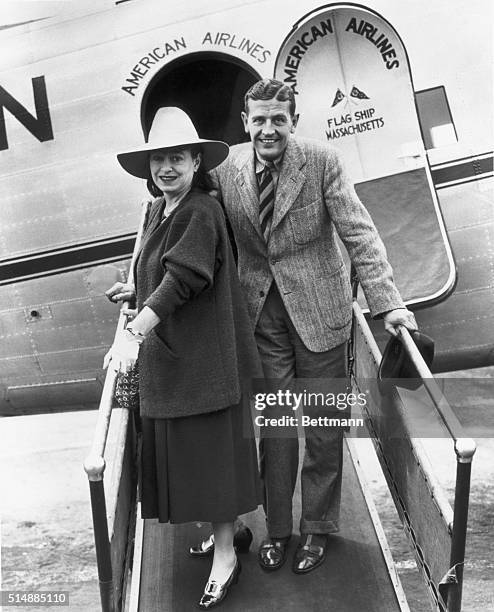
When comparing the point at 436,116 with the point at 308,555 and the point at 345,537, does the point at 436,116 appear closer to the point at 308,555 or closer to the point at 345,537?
the point at 345,537

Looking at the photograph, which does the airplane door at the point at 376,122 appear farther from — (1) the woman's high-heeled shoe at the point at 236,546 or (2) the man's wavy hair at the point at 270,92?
(1) the woman's high-heeled shoe at the point at 236,546

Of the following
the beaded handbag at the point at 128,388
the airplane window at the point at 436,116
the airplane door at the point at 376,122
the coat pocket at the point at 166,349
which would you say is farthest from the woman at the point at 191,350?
the airplane window at the point at 436,116

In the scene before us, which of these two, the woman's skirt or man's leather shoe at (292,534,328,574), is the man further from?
the woman's skirt

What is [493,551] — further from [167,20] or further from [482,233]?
[167,20]

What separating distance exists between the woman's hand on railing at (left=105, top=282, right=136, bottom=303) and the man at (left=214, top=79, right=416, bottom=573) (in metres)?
0.47

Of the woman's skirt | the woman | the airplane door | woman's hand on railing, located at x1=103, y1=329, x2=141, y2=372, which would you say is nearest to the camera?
woman's hand on railing, located at x1=103, y1=329, x2=141, y2=372

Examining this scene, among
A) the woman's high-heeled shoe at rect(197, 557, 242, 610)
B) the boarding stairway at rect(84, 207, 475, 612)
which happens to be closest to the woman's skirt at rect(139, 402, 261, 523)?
the boarding stairway at rect(84, 207, 475, 612)

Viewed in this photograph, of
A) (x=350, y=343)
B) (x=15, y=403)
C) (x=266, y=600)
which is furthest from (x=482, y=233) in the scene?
(x=15, y=403)

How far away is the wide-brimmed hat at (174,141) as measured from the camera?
8.33 feet

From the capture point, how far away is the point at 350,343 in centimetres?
357

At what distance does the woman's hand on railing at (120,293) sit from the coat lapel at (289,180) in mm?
683

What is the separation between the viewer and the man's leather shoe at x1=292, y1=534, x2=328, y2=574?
2.95 meters

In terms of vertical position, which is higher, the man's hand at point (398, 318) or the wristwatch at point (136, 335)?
the wristwatch at point (136, 335)

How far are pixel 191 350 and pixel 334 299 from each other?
2.03ft
